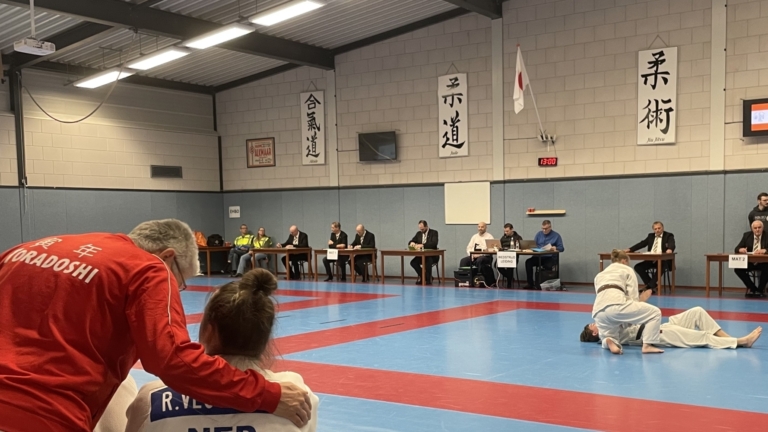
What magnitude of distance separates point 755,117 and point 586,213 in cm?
337

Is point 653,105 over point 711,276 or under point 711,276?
over

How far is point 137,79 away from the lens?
16.9m

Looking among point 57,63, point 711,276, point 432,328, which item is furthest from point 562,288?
point 57,63

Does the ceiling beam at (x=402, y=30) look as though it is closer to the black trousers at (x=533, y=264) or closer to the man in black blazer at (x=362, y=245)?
the man in black blazer at (x=362, y=245)

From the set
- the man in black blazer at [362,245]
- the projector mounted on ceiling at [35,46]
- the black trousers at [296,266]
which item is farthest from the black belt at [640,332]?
the black trousers at [296,266]

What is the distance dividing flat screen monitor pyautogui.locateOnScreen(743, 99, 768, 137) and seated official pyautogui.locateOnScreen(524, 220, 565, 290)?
3682mm

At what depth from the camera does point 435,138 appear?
1512 centimetres

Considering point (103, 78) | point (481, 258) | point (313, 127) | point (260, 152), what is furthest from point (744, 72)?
point (103, 78)

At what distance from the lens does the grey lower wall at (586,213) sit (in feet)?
39.9

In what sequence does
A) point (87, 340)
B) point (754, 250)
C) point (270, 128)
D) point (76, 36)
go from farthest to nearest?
point (270, 128), point (76, 36), point (754, 250), point (87, 340)

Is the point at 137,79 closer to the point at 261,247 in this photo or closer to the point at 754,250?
the point at 261,247

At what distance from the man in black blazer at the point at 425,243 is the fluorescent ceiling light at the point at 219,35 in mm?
5236

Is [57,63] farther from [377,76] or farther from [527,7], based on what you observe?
[527,7]

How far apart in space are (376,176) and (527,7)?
16.5 ft
